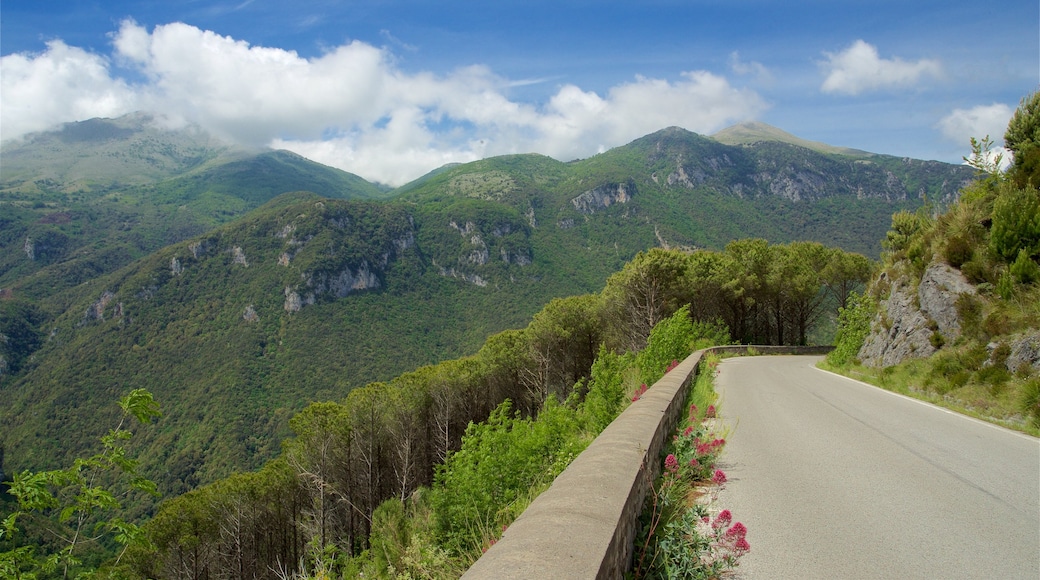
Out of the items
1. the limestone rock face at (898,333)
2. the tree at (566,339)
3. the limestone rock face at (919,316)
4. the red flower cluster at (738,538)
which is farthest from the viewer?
the tree at (566,339)

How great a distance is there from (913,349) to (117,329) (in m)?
216

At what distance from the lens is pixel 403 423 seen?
35.8 m

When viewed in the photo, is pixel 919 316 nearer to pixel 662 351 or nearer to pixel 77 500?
pixel 662 351

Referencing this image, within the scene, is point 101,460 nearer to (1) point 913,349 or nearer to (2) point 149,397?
(2) point 149,397

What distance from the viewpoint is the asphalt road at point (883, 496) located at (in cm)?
348

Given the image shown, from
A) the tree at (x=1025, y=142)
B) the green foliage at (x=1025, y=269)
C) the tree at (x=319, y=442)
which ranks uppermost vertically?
the tree at (x=1025, y=142)

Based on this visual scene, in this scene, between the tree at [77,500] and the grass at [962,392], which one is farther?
the grass at [962,392]

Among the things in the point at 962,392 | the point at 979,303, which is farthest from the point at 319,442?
the point at 979,303

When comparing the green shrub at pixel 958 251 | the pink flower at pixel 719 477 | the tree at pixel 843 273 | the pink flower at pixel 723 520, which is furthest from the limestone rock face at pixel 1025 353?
the tree at pixel 843 273

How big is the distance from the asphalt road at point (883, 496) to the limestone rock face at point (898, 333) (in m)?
6.83

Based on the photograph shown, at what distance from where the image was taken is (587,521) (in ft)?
8.71

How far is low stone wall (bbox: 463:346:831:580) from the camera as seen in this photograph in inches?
87.0

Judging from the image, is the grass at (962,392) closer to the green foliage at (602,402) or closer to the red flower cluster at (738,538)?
the green foliage at (602,402)

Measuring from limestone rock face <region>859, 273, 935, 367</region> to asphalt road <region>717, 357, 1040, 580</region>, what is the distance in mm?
6832
